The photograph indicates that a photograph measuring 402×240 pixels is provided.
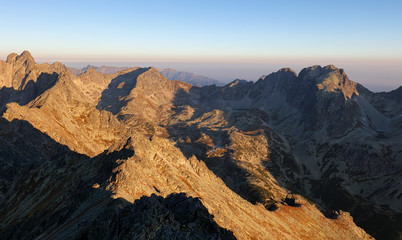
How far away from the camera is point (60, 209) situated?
7706cm

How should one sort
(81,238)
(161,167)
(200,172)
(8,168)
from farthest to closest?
(8,168), (200,172), (161,167), (81,238)

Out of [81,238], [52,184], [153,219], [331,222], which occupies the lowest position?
[331,222]

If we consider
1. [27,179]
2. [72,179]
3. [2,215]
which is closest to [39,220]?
[72,179]

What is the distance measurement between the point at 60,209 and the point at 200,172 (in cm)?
6866

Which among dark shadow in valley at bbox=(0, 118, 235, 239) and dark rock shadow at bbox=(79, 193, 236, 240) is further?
dark shadow in valley at bbox=(0, 118, 235, 239)

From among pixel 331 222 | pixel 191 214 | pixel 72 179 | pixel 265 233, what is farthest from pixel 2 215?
pixel 331 222

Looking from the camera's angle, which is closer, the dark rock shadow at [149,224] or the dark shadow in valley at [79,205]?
the dark rock shadow at [149,224]

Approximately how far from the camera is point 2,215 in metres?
101

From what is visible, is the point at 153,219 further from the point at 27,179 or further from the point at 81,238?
the point at 27,179

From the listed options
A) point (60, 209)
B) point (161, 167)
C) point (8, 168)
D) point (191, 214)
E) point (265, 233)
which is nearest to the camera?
point (191, 214)

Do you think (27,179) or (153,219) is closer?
(153,219)

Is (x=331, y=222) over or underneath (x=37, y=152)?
underneath

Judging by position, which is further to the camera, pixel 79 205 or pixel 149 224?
pixel 79 205

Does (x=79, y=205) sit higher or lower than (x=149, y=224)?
lower
